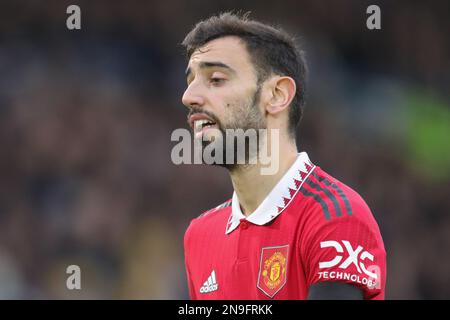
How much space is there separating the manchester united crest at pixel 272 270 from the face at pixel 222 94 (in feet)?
1.80

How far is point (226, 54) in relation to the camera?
3.50 m

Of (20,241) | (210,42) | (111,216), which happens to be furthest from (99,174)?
(210,42)

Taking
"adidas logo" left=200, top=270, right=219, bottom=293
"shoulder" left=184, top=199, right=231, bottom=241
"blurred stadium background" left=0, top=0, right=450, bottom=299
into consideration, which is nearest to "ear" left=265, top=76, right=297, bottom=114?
"shoulder" left=184, top=199, right=231, bottom=241

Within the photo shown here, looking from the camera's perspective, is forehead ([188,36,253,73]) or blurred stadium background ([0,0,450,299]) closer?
forehead ([188,36,253,73])

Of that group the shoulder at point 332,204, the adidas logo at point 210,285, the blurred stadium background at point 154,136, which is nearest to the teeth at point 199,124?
the shoulder at point 332,204

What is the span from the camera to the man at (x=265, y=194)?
303 cm

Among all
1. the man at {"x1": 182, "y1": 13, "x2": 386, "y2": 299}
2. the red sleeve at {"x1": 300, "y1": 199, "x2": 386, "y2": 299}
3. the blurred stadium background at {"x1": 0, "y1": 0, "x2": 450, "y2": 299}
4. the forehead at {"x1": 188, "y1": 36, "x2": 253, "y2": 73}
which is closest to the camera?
the red sleeve at {"x1": 300, "y1": 199, "x2": 386, "y2": 299}

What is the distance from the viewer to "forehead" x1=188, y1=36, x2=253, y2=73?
348 cm

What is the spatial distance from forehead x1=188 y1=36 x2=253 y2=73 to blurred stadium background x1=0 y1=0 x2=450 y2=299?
4.12 metres

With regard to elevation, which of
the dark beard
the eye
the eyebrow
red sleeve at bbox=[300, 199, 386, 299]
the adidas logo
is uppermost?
the eyebrow

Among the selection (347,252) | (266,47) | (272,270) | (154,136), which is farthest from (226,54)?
(154,136)

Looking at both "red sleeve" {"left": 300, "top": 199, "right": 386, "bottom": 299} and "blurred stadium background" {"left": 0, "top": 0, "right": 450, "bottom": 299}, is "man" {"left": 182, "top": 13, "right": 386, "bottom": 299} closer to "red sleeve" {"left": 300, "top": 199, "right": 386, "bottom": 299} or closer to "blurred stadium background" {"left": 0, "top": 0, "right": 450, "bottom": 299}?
"red sleeve" {"left": 300, "top": 199, "right": 386, "bottom": 299}

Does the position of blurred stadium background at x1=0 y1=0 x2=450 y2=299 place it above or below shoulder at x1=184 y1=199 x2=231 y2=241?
above

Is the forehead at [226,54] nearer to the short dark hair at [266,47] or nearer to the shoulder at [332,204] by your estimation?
the short dark hair at [266,47]
